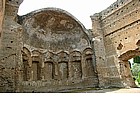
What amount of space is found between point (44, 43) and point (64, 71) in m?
3.28

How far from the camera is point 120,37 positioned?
1217 cm

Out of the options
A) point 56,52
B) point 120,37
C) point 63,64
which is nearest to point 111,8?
point 120,37

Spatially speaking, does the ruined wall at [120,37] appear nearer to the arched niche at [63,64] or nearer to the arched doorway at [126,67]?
the arched doorway at [126,67]

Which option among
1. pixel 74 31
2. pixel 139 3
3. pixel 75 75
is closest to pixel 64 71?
pixel 75 75

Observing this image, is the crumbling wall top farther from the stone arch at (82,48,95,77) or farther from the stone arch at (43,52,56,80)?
the stone arch at (43,52,56,80)

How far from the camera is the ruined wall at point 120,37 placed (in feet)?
36.9

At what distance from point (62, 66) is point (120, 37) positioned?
5.96 metres

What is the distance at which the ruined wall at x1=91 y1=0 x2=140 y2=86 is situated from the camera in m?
11.2

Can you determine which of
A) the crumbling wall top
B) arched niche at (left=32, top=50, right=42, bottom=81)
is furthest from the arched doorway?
arched niche at (left=32, top=50, right=42, bottom=81)

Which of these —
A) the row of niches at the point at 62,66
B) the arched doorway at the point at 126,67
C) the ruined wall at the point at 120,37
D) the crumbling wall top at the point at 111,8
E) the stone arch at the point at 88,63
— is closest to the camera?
the ruined wall at the point at 120,37

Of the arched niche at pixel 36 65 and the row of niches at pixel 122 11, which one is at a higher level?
the row of niches at pixel 122 11

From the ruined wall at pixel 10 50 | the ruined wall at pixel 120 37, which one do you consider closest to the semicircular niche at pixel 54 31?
the ruined wall at pixel 10 50

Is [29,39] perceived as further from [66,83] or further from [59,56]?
[66,83]

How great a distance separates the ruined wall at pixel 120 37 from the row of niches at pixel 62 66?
2.15 meters
